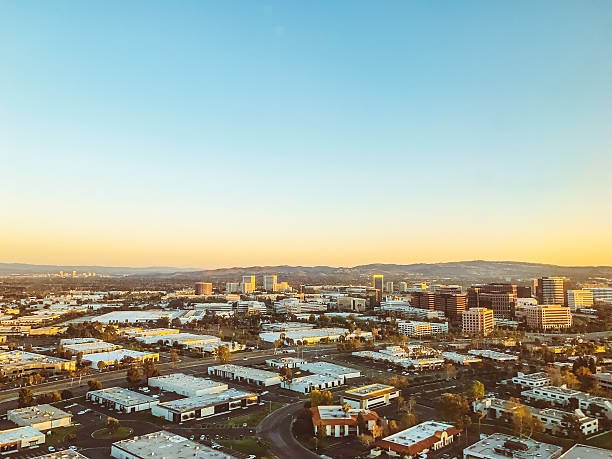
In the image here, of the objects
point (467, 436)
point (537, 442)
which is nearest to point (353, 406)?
point (467, 436)

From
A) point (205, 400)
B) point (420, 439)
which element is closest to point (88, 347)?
point (205, 400)

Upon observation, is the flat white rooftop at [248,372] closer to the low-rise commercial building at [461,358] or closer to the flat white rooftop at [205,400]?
the flat white rooftop at [205,400]

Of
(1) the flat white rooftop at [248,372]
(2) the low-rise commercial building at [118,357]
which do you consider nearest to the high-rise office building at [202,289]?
(2) the low-rise commercial building at [118,357]

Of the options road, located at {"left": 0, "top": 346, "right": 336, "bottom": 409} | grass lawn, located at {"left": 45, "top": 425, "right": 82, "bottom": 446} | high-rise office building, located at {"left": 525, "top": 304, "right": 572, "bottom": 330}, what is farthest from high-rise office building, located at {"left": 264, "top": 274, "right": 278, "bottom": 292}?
grass lawn, located at {"left": 45, "top": 425, "right": 82, "bottom": 446}

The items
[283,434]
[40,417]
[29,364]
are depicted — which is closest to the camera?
[283,434]

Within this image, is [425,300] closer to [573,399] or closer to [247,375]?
[247,375]

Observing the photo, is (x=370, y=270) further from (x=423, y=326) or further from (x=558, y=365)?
(x=558, y=365)
